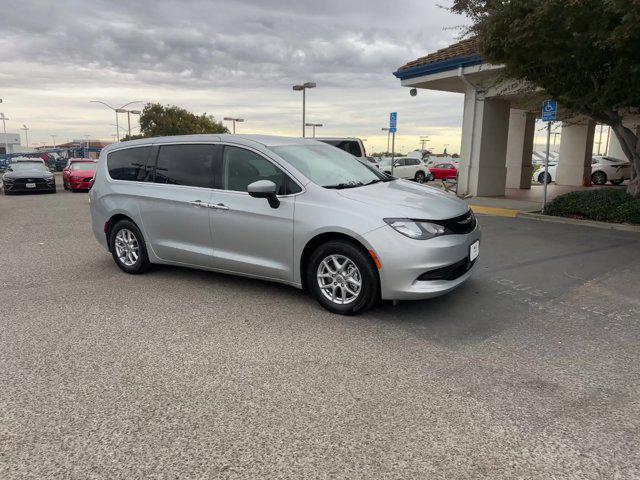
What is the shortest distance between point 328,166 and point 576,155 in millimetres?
20144

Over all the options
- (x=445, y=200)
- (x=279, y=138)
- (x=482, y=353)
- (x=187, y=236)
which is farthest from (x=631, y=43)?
(x=187, y=236)

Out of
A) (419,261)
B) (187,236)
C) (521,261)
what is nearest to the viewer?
(419,261)

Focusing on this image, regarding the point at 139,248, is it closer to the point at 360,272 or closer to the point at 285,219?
the point at 285,219

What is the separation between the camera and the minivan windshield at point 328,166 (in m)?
5.15

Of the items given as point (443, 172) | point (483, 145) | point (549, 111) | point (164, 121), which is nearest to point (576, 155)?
point (483, 145)

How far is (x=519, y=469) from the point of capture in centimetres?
256

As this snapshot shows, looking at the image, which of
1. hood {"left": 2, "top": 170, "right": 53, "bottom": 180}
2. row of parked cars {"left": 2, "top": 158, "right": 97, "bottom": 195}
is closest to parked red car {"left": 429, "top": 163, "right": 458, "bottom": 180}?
row of parked cars {"left": 2, "top": 158, "right": 97, "bottom": 195}

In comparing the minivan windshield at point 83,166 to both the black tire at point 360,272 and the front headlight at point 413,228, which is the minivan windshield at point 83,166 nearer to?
the black tire at point 360,272

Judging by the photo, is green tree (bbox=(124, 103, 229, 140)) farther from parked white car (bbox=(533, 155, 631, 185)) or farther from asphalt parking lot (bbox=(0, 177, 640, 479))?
asphalt parking lot (bbox=(0, 177, 640, 479))

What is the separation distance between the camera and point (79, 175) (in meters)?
20.7

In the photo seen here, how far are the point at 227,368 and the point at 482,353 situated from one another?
6.61 feet

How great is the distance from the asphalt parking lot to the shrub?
4863mm

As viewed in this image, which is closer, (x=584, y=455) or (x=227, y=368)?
(x=584, y=455)

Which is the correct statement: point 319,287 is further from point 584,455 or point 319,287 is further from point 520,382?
point 584,455
